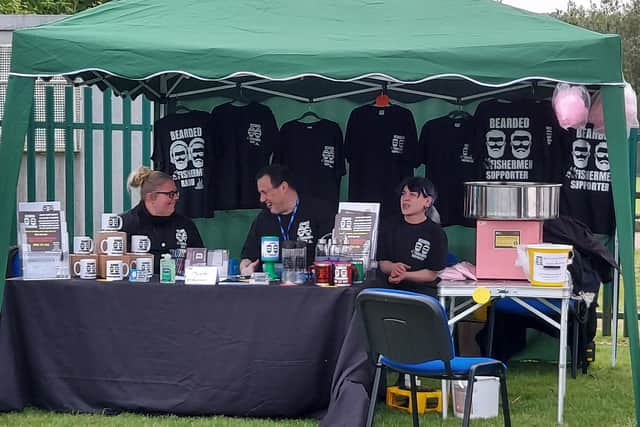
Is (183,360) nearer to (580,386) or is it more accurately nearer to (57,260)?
(57,260)

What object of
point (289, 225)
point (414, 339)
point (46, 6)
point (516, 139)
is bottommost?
point (414, 339)

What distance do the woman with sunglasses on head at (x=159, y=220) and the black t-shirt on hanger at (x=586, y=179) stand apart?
2.46 metres

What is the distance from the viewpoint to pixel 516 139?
22.1 ft

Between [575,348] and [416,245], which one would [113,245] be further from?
[575,348]

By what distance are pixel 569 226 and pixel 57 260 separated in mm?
3026

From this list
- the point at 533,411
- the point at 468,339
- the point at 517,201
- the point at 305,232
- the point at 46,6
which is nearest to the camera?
the point at 517,201

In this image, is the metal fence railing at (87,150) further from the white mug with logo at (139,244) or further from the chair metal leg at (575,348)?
the chair metal leg at (575,348)

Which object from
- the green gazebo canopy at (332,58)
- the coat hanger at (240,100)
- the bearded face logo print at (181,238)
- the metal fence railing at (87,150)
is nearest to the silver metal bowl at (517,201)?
the green gazebo canopy at (332,58)

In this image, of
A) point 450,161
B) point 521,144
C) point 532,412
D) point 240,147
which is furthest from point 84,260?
point 521,144

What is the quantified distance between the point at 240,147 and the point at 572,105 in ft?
8.24

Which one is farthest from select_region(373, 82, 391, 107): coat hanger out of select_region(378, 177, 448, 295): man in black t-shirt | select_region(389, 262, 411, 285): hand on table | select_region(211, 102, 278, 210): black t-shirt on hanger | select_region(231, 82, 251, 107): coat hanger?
select_region(389, 262, 411, 285): hand on table

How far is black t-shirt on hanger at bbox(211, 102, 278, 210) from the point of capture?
713 centimetres

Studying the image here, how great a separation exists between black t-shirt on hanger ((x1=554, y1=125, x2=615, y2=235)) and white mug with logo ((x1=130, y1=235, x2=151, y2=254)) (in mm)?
2782

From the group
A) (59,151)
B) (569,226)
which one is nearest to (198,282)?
(569,226)
